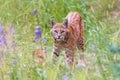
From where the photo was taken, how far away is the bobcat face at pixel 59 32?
25.8 ft

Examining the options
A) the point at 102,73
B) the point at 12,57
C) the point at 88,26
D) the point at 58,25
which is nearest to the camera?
the point at 102,73

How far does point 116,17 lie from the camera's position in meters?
10.6

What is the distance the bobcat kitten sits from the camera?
7879 millimetres

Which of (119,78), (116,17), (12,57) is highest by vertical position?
(119,78)

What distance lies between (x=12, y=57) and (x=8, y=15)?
4.64 metres

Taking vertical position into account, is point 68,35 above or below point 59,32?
below

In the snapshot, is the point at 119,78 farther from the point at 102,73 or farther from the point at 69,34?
the point at 69,34

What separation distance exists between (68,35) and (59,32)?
0.40 m

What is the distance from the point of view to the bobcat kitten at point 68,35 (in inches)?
310

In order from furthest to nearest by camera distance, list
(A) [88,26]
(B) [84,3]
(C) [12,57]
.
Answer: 1. (B) [84,3]
2. (A) [88,26]
3. (C) [12,57]

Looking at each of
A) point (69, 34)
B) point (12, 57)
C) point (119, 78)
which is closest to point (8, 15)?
point (69, 34)

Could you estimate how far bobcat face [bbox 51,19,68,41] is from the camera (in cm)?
786

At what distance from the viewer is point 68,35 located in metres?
8.25

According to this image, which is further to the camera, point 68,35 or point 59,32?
point 68,35
